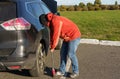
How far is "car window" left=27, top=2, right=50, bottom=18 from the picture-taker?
23.6 ft

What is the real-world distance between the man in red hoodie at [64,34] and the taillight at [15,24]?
0.41 metres

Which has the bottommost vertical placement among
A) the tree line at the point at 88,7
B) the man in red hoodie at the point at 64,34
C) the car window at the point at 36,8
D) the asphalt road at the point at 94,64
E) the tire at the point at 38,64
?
the tree line at the point at 88,7

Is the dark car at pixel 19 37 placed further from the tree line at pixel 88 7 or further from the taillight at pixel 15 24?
the tree line at pixel 88 7

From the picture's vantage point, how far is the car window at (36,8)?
284 inches

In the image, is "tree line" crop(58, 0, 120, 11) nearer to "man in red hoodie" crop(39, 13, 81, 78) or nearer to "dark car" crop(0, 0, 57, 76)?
"man in red hoodie" crop(39, 13, 81, 78)

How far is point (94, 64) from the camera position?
890cm

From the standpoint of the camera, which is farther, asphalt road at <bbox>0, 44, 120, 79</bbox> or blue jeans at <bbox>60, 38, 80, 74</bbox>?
asphalt road at <bbox>0, 44, 120, 79</bbox>

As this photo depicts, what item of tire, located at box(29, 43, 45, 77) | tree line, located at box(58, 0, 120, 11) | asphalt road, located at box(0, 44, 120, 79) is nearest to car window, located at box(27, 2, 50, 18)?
tire, located at box(29, 43, 45, 77)

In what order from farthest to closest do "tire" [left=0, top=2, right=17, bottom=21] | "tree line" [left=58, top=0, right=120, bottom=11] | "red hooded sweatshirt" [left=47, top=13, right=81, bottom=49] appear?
"tree line" [left=58, top=0, right=120, bottom=11] → "red hooded sweatshirt" [left=47, top=13, right=81, bottom=49] → "tire" [left=0, top=2, right=17, bottom=21]

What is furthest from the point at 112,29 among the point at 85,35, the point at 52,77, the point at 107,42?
the point at 52,77

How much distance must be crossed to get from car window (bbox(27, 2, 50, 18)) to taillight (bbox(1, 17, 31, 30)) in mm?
475

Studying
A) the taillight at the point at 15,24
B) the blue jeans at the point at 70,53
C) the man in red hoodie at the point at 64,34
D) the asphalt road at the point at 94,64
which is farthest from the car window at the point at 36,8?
the asphalt road at the point at 94,64

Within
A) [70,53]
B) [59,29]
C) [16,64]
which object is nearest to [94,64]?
[70,53]

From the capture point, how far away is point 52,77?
7.59 meters
